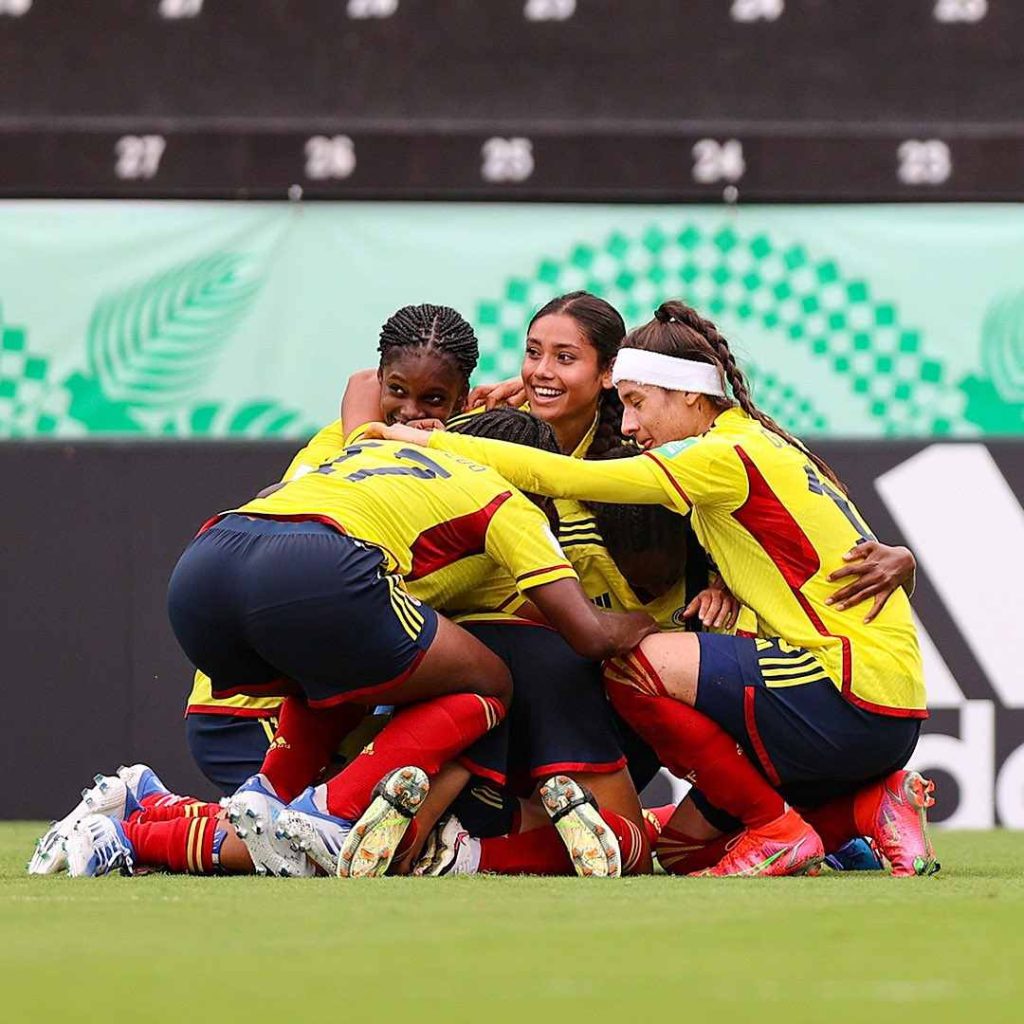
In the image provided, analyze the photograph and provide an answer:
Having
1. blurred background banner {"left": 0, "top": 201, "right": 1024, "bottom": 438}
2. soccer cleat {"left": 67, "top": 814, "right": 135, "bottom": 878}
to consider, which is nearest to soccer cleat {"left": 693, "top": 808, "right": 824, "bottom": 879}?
soccer cleat {"left": 67, "top": 814, "right": 135, "bottom": 878}

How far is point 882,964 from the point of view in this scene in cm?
244

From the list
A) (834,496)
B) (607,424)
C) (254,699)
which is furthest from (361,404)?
(834,496)

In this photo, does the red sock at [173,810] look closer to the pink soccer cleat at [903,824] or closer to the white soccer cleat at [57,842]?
the white soccer cleat at [57,842]

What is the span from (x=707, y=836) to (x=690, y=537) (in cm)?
65

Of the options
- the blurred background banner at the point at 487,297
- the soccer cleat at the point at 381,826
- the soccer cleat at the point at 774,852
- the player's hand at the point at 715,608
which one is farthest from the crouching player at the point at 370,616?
the blurred background banner at the point at 487,297

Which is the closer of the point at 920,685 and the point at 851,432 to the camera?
the point at 920,685

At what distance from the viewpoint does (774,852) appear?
13.4 feet

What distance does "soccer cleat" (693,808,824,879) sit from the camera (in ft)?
13.4

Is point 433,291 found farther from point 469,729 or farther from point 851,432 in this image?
point 469,729

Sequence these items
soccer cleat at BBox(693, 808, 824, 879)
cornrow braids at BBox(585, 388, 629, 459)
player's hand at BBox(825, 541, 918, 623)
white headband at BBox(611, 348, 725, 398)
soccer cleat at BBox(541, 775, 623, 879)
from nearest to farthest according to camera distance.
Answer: soccer cleat at BBox(541, 775, 623, 879) < soccer cleat at BBox(693, 808, 824, 879) < player's hand at BBox(825, 541, 918, 623) < white headband at BBox(611, 348, 725, 398) < cornrow braids at BBox(585, 388, 629, 459)

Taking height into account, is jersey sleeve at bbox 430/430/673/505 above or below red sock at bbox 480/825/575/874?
above

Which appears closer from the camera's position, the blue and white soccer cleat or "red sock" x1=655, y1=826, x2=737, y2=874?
the blue and white soccer cleat

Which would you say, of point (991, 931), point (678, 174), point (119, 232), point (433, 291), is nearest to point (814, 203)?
point (678, 174)

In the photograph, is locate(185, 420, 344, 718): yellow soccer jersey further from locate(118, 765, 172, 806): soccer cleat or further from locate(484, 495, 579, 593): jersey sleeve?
locate(484, 495, 579, 593): jersey sleeve
